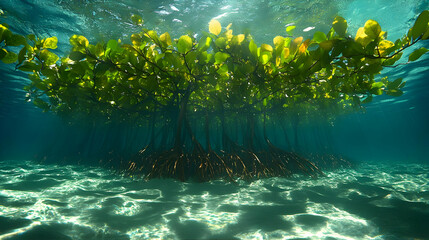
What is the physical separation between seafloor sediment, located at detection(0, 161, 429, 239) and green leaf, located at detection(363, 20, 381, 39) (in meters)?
2.13

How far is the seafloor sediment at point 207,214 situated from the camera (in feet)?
5.74

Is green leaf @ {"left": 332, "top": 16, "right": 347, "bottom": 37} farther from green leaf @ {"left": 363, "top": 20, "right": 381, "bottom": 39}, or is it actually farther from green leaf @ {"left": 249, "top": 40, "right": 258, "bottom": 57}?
green leaf @ {"left": 249, "top": 40, "right": 258, "bottom": 57}

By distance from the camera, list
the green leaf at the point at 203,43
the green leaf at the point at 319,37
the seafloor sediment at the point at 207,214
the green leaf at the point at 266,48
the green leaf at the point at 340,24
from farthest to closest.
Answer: the green leaf at the point at 203,43, the green leaf at the point at 266,48, the green leaf at the point at 319,37, the green leaf at the point at 340,24, the seafloor sediment at the point at 207,214

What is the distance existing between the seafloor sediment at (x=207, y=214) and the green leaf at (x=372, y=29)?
7.00ft

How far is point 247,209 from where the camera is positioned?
2.36 meters

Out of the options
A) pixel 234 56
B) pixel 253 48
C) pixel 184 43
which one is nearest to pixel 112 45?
pixel 184 43

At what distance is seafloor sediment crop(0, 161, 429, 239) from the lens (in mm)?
1748

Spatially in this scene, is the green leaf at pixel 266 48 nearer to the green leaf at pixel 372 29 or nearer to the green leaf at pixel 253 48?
the green leaf at pixel 253 48

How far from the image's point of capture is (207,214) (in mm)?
2201

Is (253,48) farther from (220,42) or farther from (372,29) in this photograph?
(372,29)

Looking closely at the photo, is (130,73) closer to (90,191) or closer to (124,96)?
(124,96)

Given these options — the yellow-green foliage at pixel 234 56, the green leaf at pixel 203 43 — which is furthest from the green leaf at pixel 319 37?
the green leaf at pixel 203 43

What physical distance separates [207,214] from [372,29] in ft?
9.40

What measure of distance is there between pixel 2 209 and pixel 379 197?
569 cm
